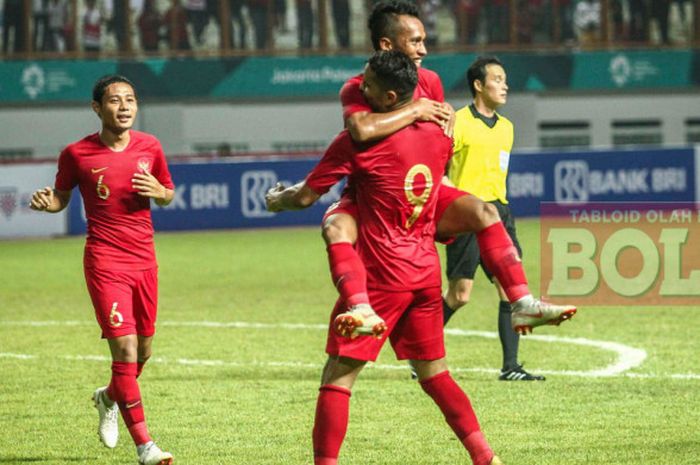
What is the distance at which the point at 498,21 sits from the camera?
3922 cm

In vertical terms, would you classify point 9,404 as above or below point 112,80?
below

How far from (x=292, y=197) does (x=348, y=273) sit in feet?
1.64

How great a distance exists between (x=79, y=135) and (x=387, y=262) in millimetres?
30660

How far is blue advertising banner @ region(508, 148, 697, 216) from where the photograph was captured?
96.2 ft

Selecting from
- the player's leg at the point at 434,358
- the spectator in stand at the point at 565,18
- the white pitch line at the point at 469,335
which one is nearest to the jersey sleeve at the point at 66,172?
the player's leg at the point at 434,358

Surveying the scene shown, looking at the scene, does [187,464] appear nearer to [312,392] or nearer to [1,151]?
[312,392]

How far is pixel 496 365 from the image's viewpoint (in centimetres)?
1138

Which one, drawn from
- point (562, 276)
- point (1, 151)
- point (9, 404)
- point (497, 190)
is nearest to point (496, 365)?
point (497, 190)

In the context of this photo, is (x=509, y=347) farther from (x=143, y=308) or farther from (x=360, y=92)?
(x=360, y=92)

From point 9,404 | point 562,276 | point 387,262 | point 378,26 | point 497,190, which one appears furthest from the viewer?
point 562,276

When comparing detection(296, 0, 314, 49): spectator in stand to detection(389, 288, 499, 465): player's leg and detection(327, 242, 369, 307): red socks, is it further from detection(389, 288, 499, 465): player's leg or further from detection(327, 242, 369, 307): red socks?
detection(327, 242, 369, 307): red socks

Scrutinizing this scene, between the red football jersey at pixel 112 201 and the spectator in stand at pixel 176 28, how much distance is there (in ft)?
97.3

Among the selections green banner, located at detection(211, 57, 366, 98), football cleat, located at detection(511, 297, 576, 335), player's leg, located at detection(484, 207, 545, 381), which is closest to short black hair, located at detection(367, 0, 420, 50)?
football cleat, located at detection(511, 297, 576, 335)

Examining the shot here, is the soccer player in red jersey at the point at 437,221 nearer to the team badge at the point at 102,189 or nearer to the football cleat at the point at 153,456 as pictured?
the football cleat at the point at 153,456
